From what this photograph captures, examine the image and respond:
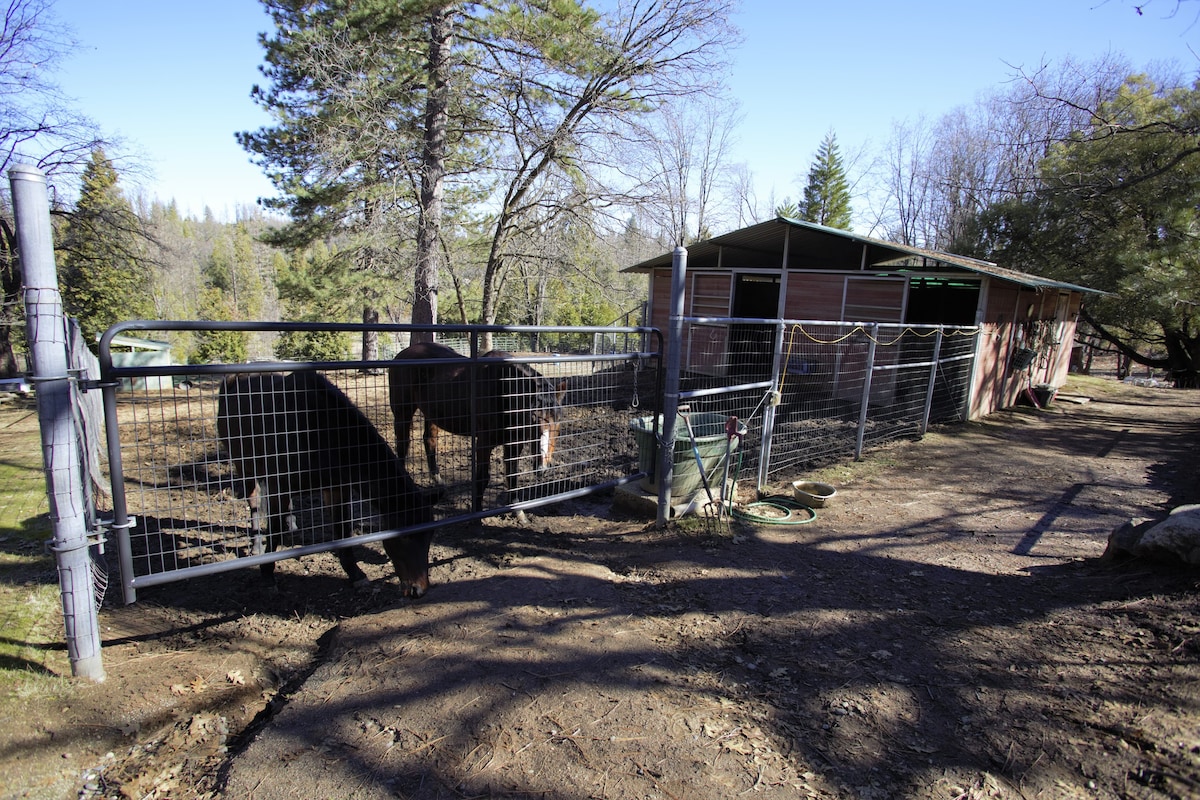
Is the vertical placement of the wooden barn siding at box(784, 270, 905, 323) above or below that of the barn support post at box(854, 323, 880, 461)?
above

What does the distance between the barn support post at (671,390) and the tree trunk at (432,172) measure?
746 cm

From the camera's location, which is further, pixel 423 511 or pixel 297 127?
pixel 297 127

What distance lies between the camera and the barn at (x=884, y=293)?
9578 mm

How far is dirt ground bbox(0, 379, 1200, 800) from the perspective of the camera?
1885 millimetres

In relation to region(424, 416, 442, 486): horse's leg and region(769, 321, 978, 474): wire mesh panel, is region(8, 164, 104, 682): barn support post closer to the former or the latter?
region(424, 416, 442, 486): horse's leg

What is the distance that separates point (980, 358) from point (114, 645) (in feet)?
37.0

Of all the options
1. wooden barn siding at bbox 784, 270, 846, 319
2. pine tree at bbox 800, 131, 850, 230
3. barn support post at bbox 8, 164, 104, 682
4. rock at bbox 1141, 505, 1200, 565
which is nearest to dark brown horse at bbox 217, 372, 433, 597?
barn support post at bbox 8, 164, 104, 682

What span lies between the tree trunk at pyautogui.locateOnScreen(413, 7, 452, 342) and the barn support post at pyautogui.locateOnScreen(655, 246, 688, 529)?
7.46 m

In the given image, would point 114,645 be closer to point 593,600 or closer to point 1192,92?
point 593,600

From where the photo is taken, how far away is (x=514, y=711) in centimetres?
218

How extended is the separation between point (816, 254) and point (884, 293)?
96.8 inches

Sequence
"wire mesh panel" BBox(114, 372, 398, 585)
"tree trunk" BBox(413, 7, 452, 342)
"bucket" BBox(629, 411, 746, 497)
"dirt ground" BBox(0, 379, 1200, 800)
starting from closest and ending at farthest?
"dirt ground" BBox(0, 379, 1200, 800)
"wire mesh panel" BBox(114, 372, 398, 585)
"bucket" BBox(629, 411, 746, 497)
"tree trunk" BBox(413, 7, 452, 342)

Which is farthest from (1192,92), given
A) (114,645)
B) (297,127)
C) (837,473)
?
(114,645)

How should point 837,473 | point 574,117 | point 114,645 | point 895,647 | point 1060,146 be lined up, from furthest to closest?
point 1060,146 < point 574,117 < point 837,473 < point 114,645 < point 895,647
